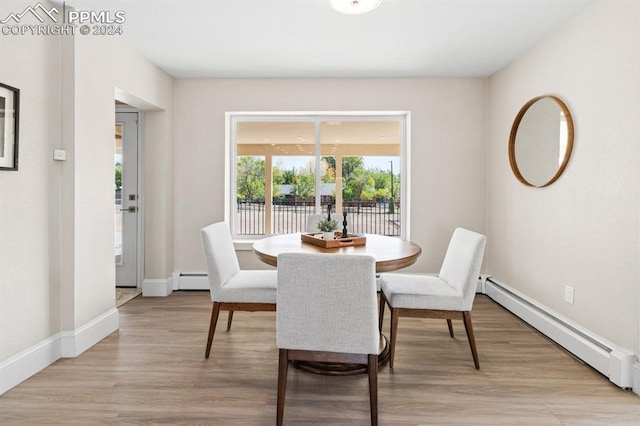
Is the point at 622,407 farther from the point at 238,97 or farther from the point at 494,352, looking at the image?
the point at 238,97

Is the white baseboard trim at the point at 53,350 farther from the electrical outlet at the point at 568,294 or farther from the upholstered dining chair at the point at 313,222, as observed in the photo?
the electrical outlet at the point at 568,294

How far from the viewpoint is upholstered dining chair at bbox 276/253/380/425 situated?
1729 mm

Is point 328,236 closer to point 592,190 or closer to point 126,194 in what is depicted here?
point 592,190

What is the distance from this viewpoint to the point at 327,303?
5.78 feet

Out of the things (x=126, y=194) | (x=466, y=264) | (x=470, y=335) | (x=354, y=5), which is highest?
(x=354, y=5)

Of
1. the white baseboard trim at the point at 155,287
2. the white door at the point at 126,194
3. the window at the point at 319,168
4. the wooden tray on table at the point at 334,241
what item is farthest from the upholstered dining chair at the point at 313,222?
Answer: the white door at the point at 126,194

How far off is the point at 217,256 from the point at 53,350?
1.20m

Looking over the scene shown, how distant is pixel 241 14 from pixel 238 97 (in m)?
1.59

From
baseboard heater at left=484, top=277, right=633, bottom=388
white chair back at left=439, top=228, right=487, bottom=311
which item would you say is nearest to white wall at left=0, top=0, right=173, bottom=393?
white chair back at left=439, top=228, right=487, bottom=311

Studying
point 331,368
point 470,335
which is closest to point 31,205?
point 331,368

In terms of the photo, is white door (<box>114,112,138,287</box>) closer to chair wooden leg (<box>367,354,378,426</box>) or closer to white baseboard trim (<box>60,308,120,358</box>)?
white baseboard trim (<box>60,308,120,358</box>)

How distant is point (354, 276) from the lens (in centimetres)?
173

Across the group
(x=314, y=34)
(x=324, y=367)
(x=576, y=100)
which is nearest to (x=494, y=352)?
(x=324, y=367)

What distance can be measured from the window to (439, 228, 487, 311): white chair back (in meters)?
1.70
